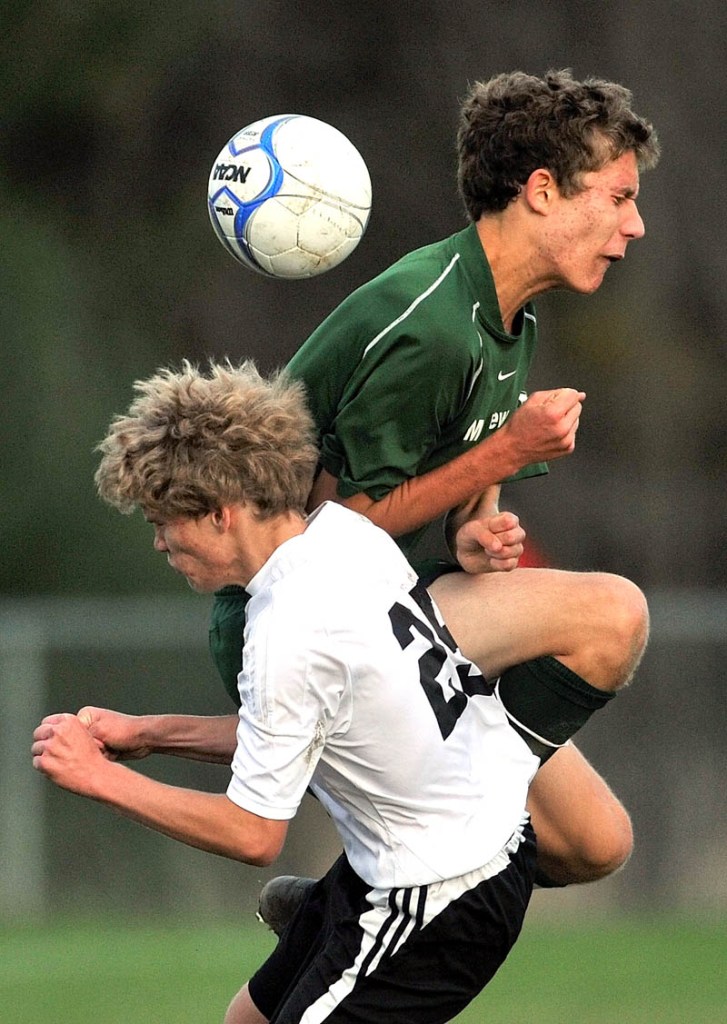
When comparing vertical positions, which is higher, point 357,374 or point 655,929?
point 357,374

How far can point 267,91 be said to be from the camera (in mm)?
14664

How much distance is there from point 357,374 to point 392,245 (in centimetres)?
996

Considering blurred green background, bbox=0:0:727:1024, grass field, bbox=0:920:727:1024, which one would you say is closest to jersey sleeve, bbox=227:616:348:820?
grass field, bbox=0:920:727:1024

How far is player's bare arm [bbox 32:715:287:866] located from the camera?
12.2 feet

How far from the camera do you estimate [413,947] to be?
3836 millimetres

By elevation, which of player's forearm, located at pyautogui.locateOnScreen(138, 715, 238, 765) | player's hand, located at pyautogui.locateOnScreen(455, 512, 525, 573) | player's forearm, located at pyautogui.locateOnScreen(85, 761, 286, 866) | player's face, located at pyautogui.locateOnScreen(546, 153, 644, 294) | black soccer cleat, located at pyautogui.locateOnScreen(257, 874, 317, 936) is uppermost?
player's face, located at pyautogui.locateOnScreen(546, 153, 644, 294)

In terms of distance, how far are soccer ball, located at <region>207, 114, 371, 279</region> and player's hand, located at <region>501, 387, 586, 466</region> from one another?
2.27ft

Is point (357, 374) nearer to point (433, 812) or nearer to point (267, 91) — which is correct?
point (433, 812)

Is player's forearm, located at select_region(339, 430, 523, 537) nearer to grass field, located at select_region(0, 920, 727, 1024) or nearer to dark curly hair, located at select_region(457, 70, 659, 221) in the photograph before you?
dark curly hair, located at select_region(457, 70, 659, 221)

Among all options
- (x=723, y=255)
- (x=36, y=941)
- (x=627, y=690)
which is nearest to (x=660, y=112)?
(x=723, y=255)

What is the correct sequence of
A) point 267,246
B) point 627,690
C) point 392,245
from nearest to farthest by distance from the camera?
1. point 267,246
2. point 627,690
3. point 392,245

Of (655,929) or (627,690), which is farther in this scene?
(627,690)

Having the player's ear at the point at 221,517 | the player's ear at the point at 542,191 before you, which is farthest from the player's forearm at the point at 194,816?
the player's ear at the point at 542,191

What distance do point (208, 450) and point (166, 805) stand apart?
683 millimetres
